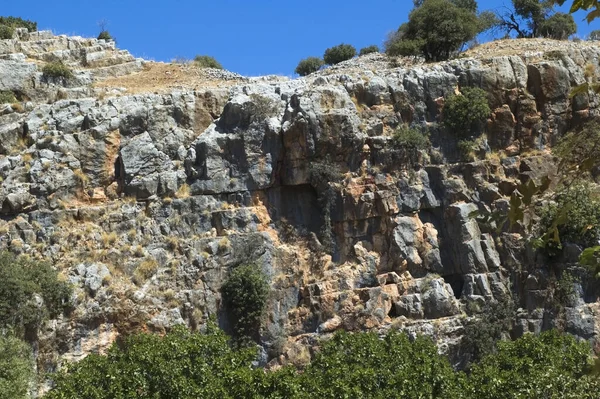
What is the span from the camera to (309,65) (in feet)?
151

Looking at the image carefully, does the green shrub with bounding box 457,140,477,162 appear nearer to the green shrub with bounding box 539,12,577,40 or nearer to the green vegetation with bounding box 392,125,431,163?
the green vegetation with bounding box 392,125,431,163

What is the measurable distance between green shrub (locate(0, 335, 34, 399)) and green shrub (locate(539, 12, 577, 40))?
26191mm

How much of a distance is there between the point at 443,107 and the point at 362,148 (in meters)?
3.05

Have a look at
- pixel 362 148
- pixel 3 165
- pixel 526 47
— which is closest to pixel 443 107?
pixel 362 148

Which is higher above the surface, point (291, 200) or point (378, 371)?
point (291, 200)

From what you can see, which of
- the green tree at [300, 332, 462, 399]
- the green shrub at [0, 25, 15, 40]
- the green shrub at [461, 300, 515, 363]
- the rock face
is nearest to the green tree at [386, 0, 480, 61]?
the rock face

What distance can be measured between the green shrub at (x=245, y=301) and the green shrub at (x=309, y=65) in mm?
23885

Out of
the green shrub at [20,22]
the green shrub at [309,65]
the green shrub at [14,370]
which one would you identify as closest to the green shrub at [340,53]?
the green shrub at [309,65]

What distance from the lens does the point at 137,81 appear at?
30.5m

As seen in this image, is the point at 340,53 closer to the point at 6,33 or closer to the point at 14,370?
the point at 6,33

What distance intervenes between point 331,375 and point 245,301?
685cm

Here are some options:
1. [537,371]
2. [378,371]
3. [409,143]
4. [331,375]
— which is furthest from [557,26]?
[331,375]

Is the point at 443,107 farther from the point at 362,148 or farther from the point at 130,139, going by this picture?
the point at 130,139

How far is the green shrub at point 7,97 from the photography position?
89.8 feet
